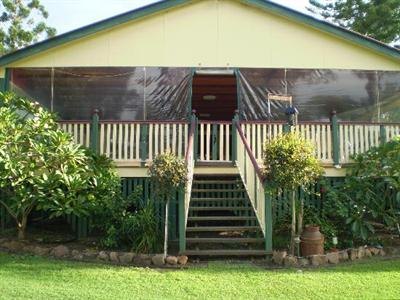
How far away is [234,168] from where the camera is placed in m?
10.2

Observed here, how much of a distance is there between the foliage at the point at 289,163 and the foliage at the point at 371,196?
1.45m

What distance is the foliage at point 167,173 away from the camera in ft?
24.8

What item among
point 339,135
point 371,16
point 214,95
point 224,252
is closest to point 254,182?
point 224,252

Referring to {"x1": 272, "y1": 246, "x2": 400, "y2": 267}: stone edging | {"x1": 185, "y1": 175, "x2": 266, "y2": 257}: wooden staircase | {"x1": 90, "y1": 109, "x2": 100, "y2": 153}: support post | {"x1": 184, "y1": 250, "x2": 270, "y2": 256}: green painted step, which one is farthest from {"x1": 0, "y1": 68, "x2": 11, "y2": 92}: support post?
{"x1": 272, "y1": 246, "x2": 400, "y2": 267}: stone edging

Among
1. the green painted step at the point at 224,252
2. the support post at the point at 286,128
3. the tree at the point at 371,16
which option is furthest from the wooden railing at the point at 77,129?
the tree at the point at 371,16

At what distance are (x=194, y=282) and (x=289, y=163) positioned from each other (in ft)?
8.22

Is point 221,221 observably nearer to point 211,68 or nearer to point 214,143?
point 214,143

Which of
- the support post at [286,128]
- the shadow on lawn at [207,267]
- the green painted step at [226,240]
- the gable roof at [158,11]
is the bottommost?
the shadow on lawn at [207,267]

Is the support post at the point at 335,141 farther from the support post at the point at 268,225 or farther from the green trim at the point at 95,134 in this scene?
the green trim at the point at 95,134

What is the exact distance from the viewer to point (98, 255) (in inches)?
302

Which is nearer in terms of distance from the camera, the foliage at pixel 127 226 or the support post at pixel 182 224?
the support post at pixel 182 224

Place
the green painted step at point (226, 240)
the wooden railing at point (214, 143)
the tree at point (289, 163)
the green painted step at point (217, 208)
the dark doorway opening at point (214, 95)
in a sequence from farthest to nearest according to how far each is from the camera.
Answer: the dark doorway opening at point (214, 95), the wooden railing at point (214, 143), the green painted step at point (217, 208), the green painted step at point (226, 240), the tree at point (289, 163)

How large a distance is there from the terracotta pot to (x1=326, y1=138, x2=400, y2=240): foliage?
88cm

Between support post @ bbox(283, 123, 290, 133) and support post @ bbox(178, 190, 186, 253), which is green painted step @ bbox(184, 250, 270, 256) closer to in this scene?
support post @ bbox(178, 190, 186, 253)
